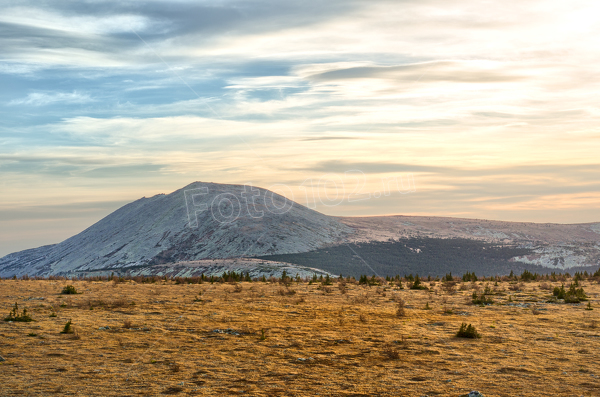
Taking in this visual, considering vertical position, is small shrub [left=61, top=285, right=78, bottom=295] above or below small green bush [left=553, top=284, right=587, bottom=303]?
above

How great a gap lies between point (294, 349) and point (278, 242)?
11353 centimetres

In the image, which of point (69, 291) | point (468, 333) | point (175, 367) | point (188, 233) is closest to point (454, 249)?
point (188, 233)

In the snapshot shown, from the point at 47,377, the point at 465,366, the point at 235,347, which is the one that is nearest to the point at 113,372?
the point at 47,377

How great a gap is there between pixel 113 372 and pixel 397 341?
8717 mm

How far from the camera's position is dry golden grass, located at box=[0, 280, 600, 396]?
1166 centimetres

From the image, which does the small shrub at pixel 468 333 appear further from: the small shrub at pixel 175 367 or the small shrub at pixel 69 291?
the small shrub at pixel 69 291

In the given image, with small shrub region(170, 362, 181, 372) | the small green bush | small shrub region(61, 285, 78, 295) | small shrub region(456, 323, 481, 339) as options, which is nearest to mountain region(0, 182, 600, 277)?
small shrub region(61, 285, 78, 295)

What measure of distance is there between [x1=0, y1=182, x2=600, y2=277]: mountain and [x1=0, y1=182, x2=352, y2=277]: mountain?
34 centimetres

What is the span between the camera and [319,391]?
37.0 feet

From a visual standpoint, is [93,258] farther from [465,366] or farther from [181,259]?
[465,366]

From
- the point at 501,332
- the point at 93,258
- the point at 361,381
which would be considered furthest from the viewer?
the point at 93,258

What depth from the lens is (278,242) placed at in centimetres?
12838

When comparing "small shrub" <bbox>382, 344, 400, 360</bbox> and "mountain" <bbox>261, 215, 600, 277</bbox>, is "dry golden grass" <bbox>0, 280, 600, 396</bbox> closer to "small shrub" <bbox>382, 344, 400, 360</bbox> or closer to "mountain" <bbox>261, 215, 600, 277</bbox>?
"small shrub" <bbox>382, 344, 400, 360</bbox>

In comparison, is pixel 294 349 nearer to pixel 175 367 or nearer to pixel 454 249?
pixel 175 367
